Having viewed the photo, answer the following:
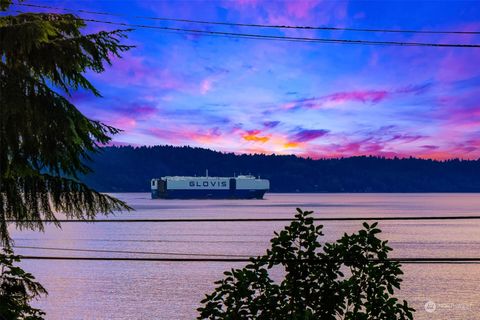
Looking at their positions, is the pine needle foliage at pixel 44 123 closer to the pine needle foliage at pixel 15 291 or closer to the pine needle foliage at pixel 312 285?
the pine needle foliage at pixel 15 291

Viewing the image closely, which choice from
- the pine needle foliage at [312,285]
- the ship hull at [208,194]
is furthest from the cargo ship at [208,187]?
the pine needle foliage at [312,285]

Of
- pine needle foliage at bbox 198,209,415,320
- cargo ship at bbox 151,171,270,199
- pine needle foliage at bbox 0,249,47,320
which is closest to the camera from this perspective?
pine needle foliage at bbox 198,209,415,320

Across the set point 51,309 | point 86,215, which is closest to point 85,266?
point 51,309

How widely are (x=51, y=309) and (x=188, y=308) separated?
846 centimetres

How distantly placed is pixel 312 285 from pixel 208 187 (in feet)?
577

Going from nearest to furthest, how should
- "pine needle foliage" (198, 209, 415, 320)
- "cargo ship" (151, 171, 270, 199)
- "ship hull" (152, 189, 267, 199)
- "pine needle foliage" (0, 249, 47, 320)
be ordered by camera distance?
"pine needle foliage" (198, 209, 415, 320)
"pine needle foliage" (0, 249, 47, 320)
"cargo ship" (151, 171, 270, 199)
"ship hull" (152, 189, 267, 199)

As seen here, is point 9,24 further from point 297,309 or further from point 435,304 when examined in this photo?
point 435,304

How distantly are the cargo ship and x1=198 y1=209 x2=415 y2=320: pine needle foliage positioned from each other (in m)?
173

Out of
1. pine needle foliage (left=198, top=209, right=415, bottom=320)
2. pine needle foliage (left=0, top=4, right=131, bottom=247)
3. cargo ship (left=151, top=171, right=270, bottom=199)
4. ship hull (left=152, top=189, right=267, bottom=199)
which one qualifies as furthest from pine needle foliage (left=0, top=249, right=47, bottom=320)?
ship hull (left=152, top=189, right=267, bottom=199)

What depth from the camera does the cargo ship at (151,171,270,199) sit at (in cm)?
17888

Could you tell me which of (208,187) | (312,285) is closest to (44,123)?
(312,285)

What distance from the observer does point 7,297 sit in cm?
569

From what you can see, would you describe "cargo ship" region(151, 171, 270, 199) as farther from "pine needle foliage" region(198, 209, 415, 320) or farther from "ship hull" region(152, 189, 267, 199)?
"pine needle foliage" region(198, 209, 415, 320)

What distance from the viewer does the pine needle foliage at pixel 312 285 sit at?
3.85 meters
